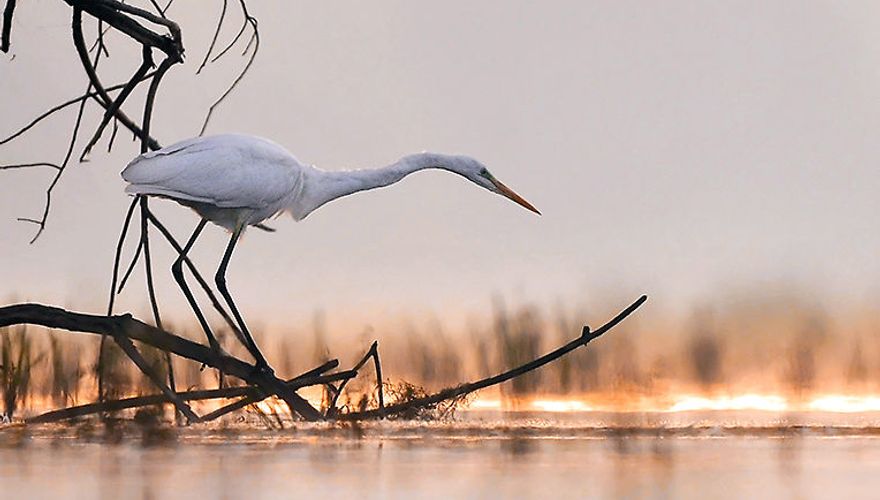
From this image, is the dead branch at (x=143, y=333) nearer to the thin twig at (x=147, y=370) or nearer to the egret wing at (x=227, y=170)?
the thin twig at (x=147, y=370)

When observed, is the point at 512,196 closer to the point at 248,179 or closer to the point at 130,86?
the point at 248,179

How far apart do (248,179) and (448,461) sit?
92 centimetres

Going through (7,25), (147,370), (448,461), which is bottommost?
(448,461)

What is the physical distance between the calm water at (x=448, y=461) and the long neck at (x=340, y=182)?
62 cm

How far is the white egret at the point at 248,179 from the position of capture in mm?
4020

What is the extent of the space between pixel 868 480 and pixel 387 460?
1.16 meters

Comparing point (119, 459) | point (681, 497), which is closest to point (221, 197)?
point (119, 459)

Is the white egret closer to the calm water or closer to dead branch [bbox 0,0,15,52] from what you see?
the calm water

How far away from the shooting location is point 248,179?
418 centimetres

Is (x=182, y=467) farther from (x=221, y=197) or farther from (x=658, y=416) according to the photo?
(x=658, y=416)

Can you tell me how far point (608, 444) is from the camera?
15.1 feet

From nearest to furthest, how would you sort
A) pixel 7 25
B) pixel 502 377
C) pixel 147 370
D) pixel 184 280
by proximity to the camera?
pixel 502 377 → pixel 147 370 → pixel 7 25 → pixel 184 280

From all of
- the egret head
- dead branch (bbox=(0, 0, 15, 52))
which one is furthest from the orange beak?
dead branch (bbox=(0, 0, 15, 52))

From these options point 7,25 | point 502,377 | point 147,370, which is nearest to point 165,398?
point 147,370
